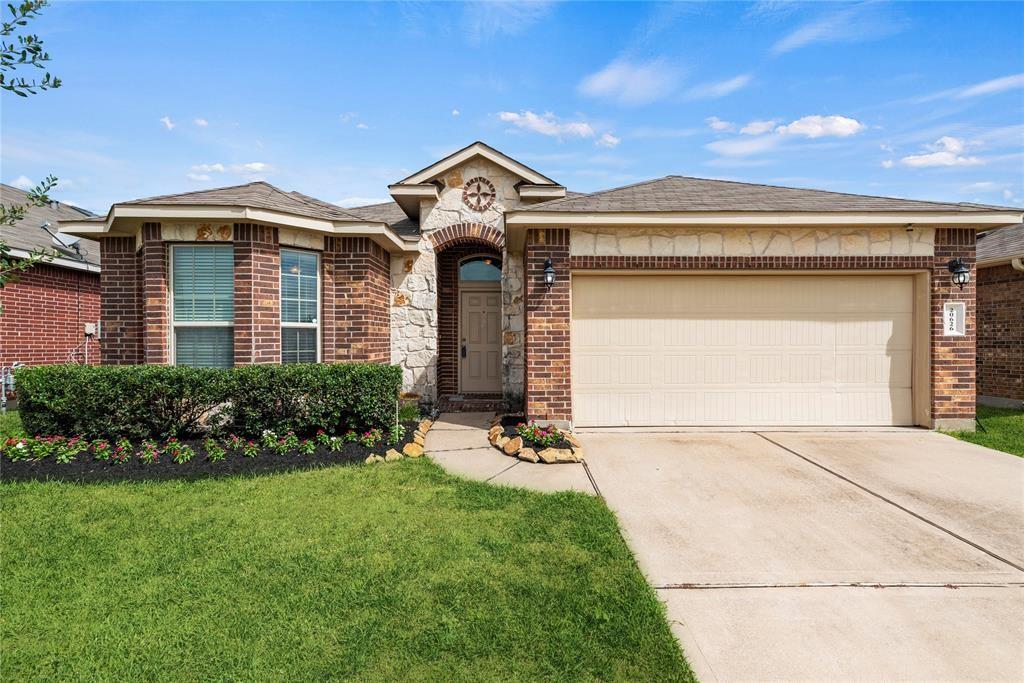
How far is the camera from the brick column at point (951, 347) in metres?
6.63

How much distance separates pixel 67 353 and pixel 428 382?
8.72 metres

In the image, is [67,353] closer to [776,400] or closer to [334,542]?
[334,542]

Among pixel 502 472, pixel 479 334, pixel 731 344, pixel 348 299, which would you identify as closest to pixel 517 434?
pixel 502 472

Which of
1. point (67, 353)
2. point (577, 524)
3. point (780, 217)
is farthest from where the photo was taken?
point (67, 353)

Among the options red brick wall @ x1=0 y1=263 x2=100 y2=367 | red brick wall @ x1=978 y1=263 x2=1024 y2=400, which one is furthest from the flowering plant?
red brick wall @ x1=0 y1=263 x2=100 y2=367

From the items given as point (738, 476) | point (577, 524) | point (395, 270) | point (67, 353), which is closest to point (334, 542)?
point (577, 524)

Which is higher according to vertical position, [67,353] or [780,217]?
[780,217]

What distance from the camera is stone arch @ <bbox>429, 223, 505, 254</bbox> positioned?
8.95 meters

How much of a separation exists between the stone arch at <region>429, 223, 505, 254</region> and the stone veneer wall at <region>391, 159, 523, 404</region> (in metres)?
0.06

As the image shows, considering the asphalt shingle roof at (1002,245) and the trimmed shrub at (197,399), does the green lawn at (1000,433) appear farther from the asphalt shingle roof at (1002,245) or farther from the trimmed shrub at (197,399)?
the trimmed shrub at (197,399)

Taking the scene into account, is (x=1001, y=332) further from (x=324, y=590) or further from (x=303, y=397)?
(x=303, y=397)

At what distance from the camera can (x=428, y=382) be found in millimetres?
9031

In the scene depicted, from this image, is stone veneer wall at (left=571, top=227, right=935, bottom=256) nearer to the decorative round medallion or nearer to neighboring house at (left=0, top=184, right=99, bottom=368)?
the decorative round medallion

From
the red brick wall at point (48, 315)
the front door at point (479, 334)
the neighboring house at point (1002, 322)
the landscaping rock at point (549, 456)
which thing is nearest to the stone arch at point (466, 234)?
the front door at point (479, 334)
